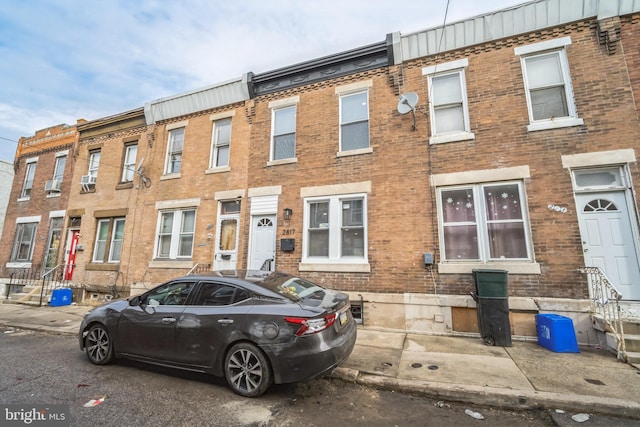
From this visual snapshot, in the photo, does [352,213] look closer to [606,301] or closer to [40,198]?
[606,301]

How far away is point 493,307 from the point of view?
241 inches

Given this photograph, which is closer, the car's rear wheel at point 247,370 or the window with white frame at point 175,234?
the car's rear wheel at point 247,370

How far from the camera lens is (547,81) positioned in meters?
7.38

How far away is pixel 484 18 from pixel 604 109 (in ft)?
11.7

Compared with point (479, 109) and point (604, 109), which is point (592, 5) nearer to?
point (604, 109)

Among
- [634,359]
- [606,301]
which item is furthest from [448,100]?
[634,359]

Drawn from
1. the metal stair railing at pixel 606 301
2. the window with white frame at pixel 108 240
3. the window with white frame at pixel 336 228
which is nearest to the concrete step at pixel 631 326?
the metal stair railing at pixel 606 301

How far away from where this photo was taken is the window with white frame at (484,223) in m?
7.00

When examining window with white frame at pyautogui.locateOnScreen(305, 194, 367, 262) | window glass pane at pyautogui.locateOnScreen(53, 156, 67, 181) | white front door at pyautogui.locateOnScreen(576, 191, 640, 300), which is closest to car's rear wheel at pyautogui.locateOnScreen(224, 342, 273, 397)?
window with white frame at pyautogui.locateOnScreen(305, 194, 367, 262)

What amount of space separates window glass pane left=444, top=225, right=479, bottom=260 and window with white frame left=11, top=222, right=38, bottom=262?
→ 17.3 meters

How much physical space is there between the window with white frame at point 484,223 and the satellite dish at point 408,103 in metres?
2.24

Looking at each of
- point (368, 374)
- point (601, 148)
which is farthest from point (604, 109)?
point (368, 374)

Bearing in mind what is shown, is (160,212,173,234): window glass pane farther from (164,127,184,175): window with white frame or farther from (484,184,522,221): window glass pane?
(484,184,522,221): window glass pane

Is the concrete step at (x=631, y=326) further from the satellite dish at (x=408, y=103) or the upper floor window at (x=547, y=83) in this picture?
the satellite dish at (x=408, y=103)
